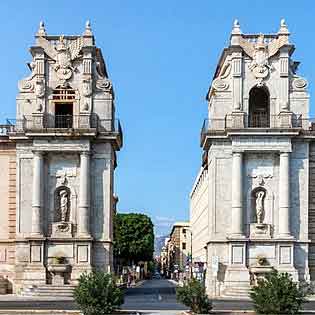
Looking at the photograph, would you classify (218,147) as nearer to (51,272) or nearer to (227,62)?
(227,62)

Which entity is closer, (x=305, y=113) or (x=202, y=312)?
(x=202, y=312)

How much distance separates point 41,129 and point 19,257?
10.1m

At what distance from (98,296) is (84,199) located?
22662mm

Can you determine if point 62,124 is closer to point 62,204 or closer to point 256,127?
point 62,204

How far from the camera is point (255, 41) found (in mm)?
62125

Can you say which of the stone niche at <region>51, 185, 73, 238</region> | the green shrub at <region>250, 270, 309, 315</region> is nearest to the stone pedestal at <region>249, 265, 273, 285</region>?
the stone niche at <region>51, 185, 73, 238</region>

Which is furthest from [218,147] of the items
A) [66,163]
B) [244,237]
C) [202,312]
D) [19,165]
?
[202,312]

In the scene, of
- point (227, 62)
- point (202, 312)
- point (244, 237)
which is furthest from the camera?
point (227, 62)

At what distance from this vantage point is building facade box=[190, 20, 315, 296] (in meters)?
59.3

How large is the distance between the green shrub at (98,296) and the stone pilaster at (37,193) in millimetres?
21650

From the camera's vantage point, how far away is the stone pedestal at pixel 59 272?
194 feet

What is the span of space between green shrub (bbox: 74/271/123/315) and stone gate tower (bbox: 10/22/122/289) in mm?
20747

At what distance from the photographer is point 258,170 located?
199 feet

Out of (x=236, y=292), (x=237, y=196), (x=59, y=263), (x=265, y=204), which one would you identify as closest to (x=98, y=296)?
(x=236, y=292)
